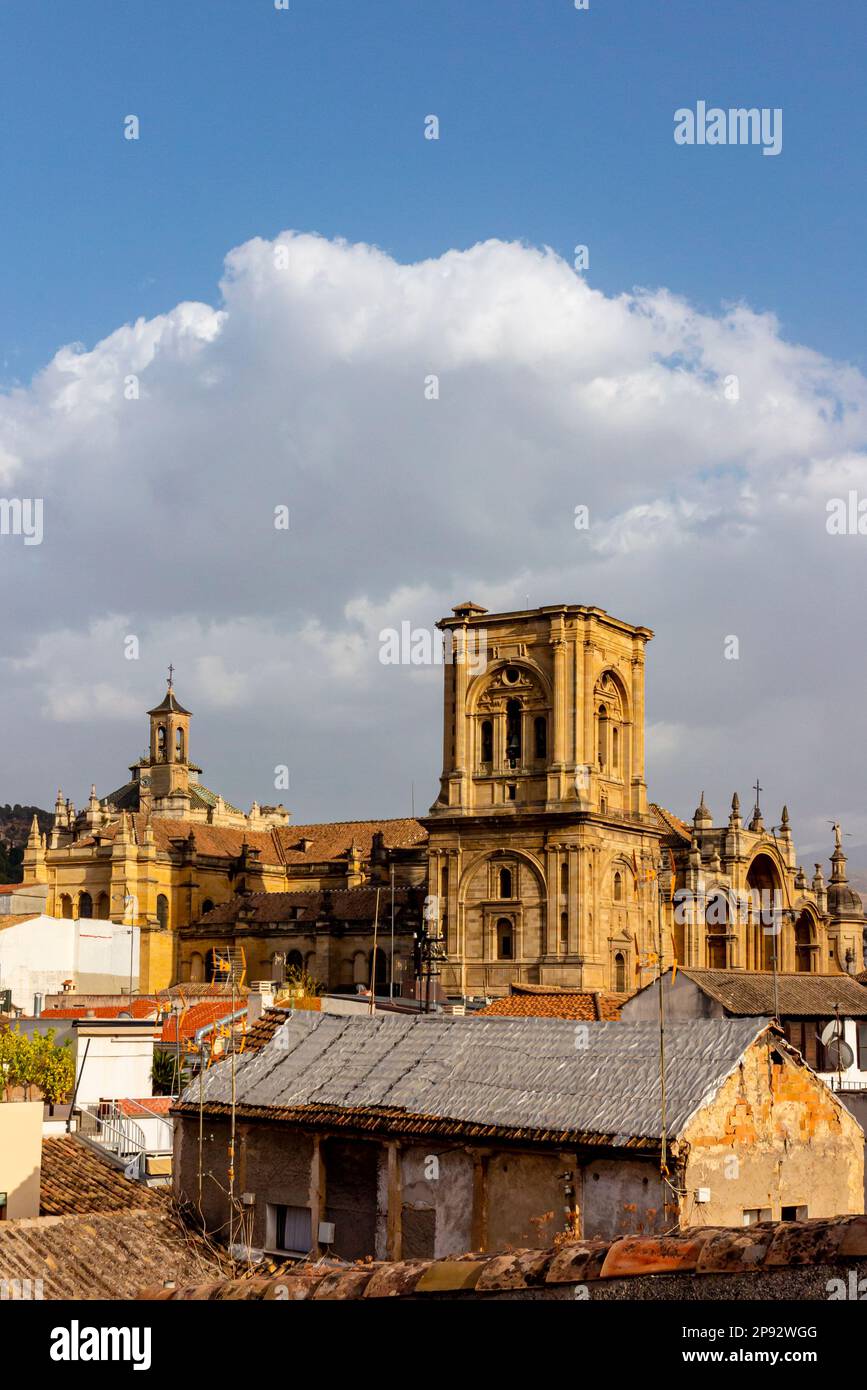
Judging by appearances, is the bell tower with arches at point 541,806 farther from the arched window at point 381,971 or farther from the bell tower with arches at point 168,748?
the bell tower with arches at point 168,748

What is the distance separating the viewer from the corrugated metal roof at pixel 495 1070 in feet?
55.3

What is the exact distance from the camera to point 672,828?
302ft

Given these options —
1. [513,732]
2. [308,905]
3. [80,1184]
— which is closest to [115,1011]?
[513,732]

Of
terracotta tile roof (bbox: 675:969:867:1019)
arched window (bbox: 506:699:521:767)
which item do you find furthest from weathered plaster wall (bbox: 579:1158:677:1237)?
arched window (bbox: 506:699:521:767)

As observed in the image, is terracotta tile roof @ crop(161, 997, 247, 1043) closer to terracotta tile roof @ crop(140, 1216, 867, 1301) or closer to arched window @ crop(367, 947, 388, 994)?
terracotta tile roof @ crop(140, 1216, 867, 1301)

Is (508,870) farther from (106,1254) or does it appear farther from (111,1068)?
(106,1254)

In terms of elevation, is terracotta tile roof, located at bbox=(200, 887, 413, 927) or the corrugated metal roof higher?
terracotta tile roof, located at bbox=(200, 887, 413, 927)

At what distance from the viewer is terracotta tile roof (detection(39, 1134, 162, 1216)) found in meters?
22.6

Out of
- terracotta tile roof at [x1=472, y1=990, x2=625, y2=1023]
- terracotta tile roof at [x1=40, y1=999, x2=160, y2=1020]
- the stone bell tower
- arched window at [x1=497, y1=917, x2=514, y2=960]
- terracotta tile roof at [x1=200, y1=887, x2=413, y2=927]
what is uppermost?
the stone bell tower

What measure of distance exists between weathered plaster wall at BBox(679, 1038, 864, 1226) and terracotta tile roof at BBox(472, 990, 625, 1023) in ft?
78.3

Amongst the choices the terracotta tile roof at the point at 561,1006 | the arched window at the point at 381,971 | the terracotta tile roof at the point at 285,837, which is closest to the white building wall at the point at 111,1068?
the terracotta tile roof at the point at 561,1006

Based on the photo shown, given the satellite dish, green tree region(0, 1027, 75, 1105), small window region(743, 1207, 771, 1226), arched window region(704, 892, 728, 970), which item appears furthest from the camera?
arched window region(704, 892, 728, 970)

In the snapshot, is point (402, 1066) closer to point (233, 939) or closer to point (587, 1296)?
point (587, 1296)

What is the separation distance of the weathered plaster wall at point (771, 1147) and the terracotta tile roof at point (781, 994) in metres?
18.1
